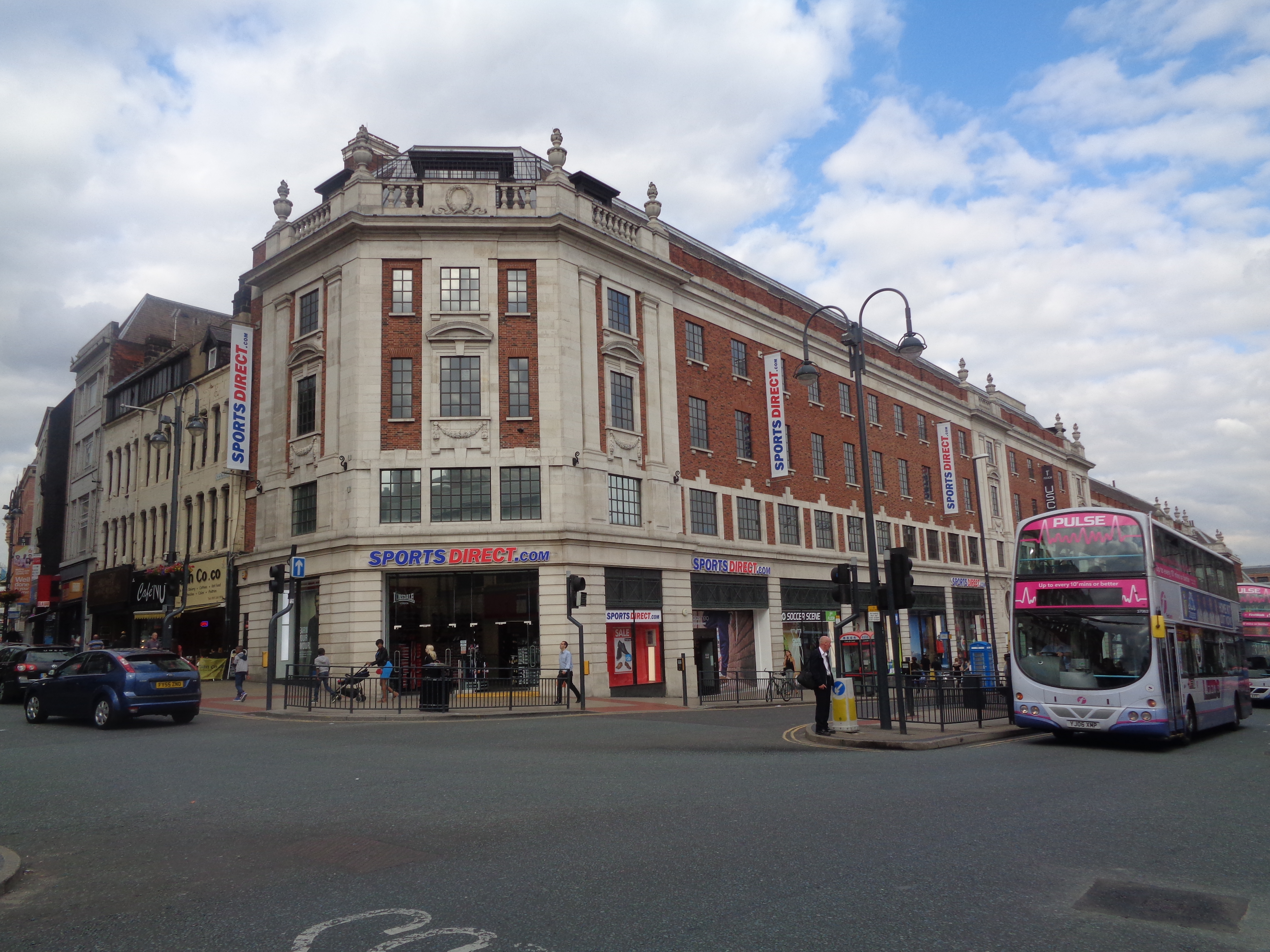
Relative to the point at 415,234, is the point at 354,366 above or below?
below

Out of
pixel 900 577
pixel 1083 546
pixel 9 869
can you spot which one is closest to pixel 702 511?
pixel 900 577

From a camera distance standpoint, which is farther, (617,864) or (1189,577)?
(1189,577)

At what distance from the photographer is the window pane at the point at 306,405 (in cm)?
2875

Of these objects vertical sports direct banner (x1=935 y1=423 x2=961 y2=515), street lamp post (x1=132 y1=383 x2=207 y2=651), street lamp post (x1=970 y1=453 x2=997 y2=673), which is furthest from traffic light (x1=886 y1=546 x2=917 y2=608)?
vertical sports direct banner (x1=935 y1=423 x2=961 y2=515)

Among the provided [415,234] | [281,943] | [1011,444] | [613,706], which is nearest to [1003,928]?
[281,943]

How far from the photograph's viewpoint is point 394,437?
27016mm

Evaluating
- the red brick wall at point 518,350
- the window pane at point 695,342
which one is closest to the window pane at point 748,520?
the window pane at point 695,342

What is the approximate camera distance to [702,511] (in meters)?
32.6

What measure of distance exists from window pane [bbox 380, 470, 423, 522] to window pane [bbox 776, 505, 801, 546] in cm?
1520

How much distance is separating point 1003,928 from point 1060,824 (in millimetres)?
3314

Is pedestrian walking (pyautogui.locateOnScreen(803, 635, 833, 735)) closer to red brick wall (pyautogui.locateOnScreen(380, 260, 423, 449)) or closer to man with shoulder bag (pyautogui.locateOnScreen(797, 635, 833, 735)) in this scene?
man with shoulder bag (pyautogui.locateOnScreen(797, 635, 833, 735))

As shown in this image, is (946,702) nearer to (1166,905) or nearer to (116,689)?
(1166,905)

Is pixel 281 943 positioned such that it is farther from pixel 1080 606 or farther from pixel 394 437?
pixel 394 437

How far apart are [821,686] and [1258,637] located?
2470 cm
